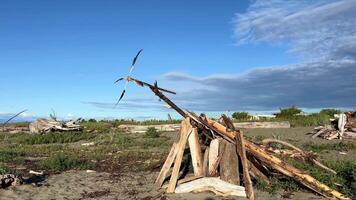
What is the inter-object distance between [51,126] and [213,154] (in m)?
19.6

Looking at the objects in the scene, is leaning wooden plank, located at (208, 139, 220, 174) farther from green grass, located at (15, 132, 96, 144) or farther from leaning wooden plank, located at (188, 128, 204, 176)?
green grass, located at (15, 132, 96, 144)

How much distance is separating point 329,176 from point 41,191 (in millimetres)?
7018

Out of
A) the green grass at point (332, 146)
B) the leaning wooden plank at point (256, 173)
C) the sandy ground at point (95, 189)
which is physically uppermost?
the green grass at point (332, 146)

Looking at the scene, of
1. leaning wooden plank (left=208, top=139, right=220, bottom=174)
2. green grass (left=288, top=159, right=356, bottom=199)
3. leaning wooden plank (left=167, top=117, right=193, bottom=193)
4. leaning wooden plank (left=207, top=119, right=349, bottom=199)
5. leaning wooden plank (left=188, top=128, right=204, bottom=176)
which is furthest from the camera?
leaning wooden plank (left=188, top=128, right=204, bottom=176)

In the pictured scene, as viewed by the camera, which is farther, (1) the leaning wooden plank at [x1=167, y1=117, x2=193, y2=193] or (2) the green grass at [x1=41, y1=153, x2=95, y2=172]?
(2) the green grass at [x1=41, y1=153, x2=95, y2=172]

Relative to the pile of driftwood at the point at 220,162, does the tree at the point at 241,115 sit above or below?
above

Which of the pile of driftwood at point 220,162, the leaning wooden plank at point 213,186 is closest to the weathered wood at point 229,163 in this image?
the pile of driftwood at point 220,162

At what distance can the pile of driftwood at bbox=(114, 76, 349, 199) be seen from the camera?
1060 centimetres

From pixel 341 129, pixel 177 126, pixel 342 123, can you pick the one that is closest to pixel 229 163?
pixel 341 129

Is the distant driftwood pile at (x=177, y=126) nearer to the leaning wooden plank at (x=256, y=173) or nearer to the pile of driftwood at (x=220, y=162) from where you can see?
the pile of driftwood at (x=220, y=162)

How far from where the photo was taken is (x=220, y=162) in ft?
36.7

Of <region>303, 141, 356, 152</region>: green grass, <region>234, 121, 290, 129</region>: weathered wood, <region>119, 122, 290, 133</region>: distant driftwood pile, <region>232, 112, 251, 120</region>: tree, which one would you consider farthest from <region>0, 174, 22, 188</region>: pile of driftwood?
<region>232, 112, 251, 120</region>: tree

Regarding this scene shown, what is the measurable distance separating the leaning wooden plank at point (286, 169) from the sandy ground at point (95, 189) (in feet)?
0.82

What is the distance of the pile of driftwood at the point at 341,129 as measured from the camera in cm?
2254
